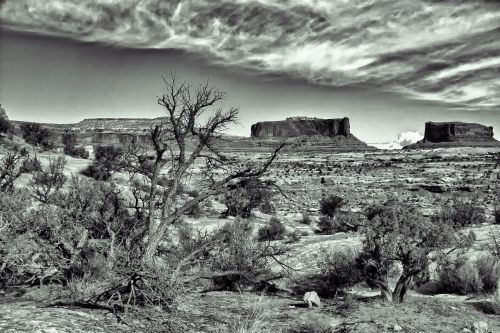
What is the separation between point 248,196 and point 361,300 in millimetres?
15629

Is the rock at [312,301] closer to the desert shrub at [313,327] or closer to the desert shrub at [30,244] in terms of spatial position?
the desert shrub at [313,327]

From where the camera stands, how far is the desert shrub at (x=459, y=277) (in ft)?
33.7

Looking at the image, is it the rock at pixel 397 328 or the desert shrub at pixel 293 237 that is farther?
the desert shrub at pixel 293 237

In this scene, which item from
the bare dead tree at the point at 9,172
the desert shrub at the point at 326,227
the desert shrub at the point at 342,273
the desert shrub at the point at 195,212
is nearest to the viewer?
the desert shrub at the point at 342,273

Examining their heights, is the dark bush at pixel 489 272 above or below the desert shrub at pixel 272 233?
above

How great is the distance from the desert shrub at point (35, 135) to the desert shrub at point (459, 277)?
1745 inches

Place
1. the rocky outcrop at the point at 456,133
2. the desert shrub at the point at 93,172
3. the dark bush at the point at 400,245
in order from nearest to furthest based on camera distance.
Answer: the dark bush at the point at 400,245 < the desert shrub at the point at 93,172 < the rocky outcrop at the point at 456,133

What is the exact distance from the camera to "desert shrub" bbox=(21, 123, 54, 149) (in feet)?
145

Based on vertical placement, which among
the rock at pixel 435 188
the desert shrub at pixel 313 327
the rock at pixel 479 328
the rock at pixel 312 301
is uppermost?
the rock at pixel 435 188

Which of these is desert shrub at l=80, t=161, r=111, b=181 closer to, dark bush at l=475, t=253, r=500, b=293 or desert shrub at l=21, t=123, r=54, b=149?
desert shrub at l=21, t=123, r=54, b=149

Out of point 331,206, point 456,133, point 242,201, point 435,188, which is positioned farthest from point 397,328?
point 456,133

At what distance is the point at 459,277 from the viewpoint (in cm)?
1052

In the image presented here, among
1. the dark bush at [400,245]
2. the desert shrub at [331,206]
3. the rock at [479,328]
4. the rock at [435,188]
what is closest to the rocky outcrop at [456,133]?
the rock at [435,188]

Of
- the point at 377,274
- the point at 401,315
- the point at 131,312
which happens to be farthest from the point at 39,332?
the point at 377,274
